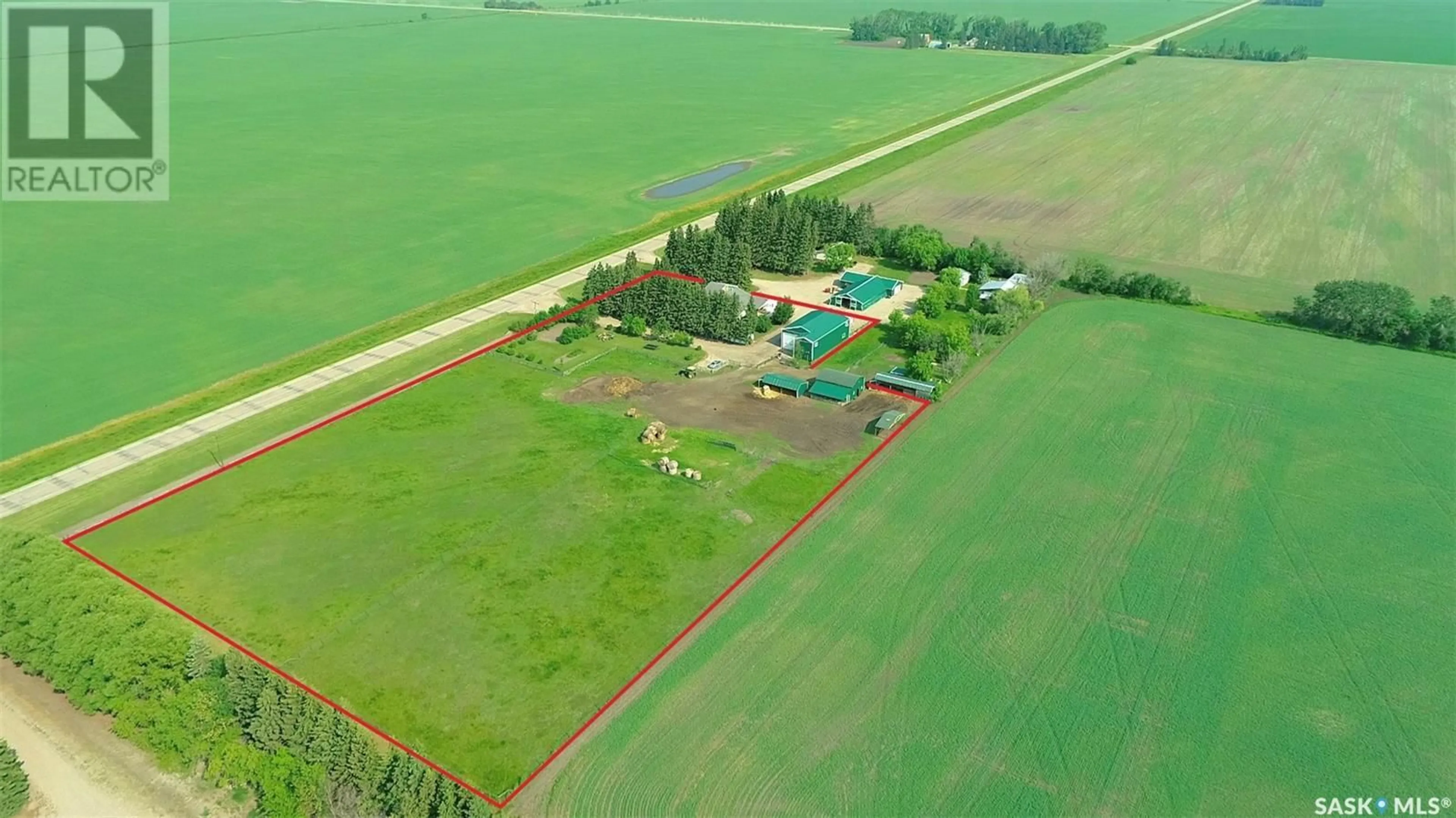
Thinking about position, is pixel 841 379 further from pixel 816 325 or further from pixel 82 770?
pixel 82 770

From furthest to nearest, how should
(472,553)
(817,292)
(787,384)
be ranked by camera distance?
(817,292)
(787,384)
(472,553)

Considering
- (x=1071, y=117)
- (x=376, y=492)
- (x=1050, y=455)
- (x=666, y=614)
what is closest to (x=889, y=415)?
(x=1050, y=455)

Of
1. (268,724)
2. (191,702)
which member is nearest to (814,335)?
(268,724)

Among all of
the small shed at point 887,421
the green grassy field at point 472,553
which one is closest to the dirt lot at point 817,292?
the small shed at point 887,421

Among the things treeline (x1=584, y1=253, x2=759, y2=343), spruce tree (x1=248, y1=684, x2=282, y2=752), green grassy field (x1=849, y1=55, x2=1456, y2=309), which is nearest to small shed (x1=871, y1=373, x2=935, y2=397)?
treeline (x1=584, y1=253, x2=759, y2=343)

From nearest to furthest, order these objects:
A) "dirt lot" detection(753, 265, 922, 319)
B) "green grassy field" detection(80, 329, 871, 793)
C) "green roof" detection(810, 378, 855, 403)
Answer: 1. "green grassy field" detection(80, 329, 871, 793)
2. "green roof" detection(810, 378, 855, 403)
3. "dirt lot" detection(753, 265, 922, 319)

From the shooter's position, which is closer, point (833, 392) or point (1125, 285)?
point (833, 392)

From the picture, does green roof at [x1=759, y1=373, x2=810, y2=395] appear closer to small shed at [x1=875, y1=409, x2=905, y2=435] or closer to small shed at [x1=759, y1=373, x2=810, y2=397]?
small shed at [x1=759, y1=373, x2=810, y2=397]
